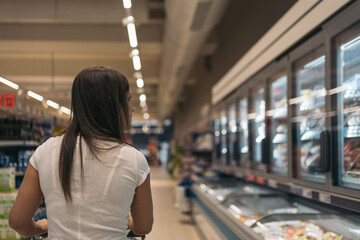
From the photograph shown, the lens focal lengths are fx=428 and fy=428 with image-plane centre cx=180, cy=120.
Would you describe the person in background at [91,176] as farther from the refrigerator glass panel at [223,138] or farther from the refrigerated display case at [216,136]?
the refrigerated display case at [216,136]

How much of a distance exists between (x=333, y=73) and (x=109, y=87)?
193 cm

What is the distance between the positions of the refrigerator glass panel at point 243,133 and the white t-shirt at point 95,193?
A: 14.7 ft

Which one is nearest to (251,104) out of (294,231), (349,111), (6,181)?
(294,231)

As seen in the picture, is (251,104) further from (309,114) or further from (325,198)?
(325,198)

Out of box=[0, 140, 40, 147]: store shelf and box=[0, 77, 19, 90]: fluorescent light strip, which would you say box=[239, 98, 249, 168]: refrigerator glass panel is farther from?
box=[0, 77, 19, 90]: fluorescent light strip

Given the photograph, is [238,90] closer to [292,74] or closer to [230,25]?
[230,25]

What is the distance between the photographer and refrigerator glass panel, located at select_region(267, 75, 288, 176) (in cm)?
429

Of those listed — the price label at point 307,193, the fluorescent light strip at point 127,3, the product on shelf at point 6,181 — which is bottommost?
the price label at point 307,193

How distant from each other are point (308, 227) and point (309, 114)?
3.00 feet

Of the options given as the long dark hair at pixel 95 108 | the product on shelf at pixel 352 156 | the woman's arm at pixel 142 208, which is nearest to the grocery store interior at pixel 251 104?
the product on shelf at pixel 352 156

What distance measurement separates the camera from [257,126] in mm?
5320

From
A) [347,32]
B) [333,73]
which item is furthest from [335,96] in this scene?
[347,32]

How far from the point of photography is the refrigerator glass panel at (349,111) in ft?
8.77

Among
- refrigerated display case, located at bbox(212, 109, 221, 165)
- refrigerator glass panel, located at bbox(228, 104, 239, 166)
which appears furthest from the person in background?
refrigerated display case, located at bbox(212, 109, 221, 165)
